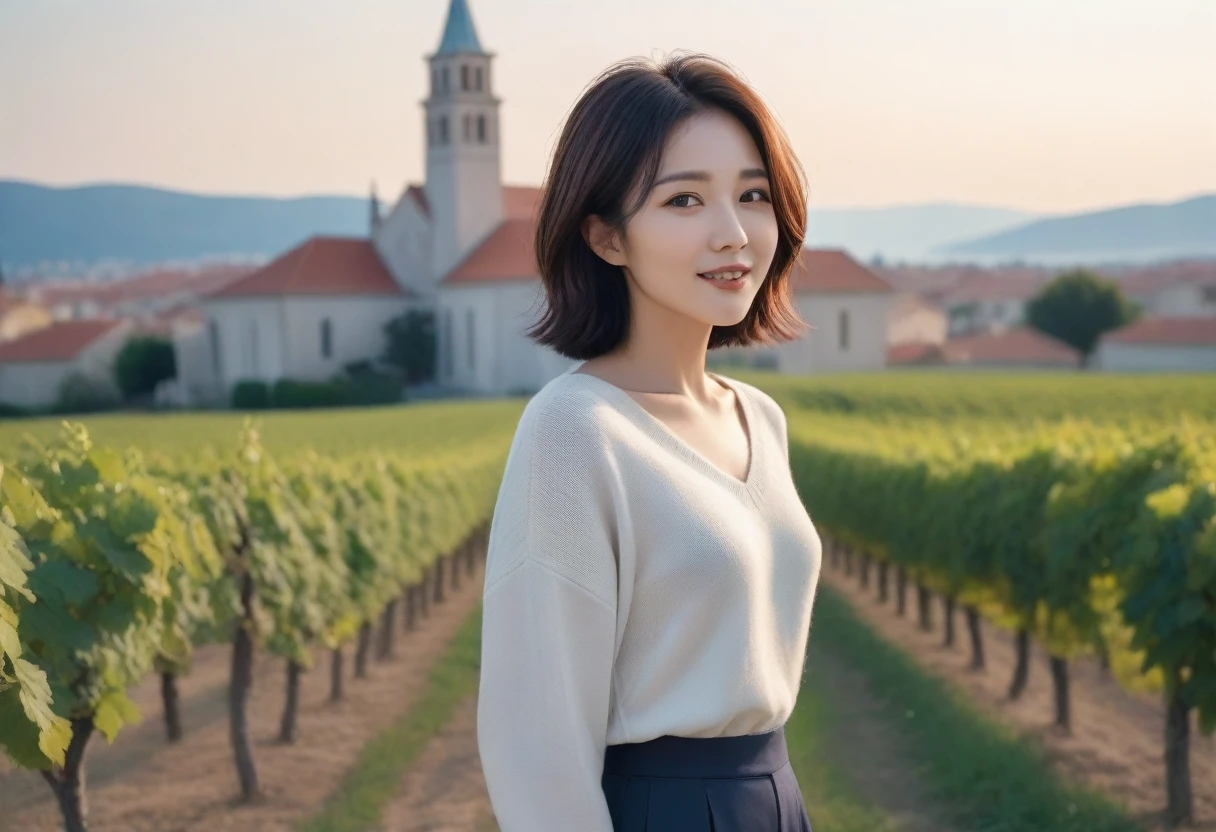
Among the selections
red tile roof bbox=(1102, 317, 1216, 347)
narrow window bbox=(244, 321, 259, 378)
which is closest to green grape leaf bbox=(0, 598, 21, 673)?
narrow window bbox=(244, 321, 259, 378)

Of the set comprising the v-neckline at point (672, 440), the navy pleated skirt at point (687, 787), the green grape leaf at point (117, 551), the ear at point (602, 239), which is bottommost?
the green grape leaf at point (117, 551)

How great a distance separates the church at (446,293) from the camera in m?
56.6

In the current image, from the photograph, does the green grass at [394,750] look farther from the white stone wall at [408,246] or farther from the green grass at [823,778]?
the white stone wall at [408,246]

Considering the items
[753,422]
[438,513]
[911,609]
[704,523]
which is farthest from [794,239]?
[911,609]

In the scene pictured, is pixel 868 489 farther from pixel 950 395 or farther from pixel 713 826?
pixel 950 395

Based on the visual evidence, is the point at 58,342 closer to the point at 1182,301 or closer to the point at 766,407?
the point at 766,407

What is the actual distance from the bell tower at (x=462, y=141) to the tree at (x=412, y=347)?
A: 3034 millimetres

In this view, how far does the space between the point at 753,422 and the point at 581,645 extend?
1.93ft

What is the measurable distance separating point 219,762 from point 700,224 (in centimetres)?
696

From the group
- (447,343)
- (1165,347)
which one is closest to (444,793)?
(447,343)

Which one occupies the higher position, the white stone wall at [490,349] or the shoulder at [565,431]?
the shoulder at [565,431]

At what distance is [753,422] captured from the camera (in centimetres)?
221

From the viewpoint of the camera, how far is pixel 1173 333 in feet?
218

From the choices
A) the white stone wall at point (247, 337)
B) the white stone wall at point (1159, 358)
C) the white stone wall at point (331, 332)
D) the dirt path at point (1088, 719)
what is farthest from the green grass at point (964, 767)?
the white stone wall at point (1159, 358)
